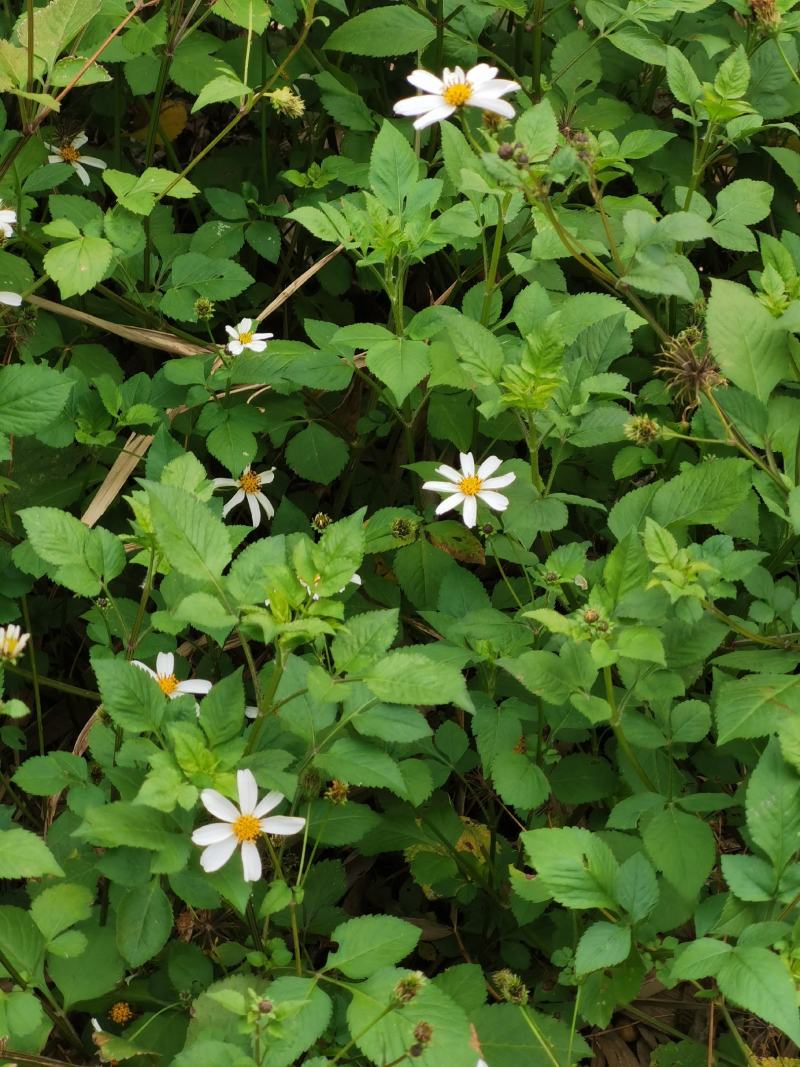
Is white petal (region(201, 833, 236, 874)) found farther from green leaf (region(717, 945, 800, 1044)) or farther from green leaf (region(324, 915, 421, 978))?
green leaf (region(717, 945, 800, 1044))

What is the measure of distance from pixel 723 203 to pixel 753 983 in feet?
4.97

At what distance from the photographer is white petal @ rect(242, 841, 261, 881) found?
1514mm

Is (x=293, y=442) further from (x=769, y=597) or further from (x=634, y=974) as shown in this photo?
(x=634, y=974)

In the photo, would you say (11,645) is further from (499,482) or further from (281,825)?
(499,482)

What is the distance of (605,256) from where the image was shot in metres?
2.42

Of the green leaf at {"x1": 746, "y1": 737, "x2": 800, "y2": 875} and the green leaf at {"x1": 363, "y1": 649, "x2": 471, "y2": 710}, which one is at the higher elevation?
the green leaf at {"x1": 363, "y1": 649, "x2": 471, "y2": 710}

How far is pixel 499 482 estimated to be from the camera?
6.32 ft

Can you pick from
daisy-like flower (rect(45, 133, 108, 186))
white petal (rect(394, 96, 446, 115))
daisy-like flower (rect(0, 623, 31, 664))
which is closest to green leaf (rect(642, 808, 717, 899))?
daisy-like flower (rect(0, 623, 31, 664))

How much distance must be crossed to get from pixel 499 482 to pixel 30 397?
820mm

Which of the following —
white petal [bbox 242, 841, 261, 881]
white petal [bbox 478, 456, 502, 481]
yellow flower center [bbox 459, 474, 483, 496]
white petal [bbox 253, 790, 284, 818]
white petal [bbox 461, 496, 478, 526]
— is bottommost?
white petal [bbox 242, 841, 261, 881]

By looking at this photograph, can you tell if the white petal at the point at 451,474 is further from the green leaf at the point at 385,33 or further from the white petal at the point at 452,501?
the green leaf at the point at 385,33

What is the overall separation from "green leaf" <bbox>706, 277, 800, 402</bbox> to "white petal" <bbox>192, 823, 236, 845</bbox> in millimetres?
1091

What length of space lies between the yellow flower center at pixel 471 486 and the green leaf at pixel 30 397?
2.30ft

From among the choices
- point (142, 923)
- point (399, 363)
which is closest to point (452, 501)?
point (399, 363)
